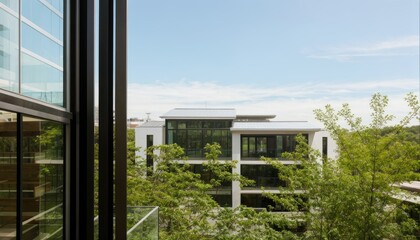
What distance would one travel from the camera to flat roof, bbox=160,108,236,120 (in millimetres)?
5488

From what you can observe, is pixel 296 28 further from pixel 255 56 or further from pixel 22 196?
pixel 22 196

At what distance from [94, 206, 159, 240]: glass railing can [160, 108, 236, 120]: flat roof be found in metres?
2.26

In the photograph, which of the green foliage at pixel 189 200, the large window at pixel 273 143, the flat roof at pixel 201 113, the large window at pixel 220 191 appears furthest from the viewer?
the large window at pixel 220 191

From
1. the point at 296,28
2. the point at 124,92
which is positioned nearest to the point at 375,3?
the point at 296,28

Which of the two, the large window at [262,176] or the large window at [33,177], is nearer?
the large window at [33,177]

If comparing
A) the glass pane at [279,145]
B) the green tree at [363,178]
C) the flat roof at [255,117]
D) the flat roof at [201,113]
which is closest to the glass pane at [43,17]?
the flat roof at [201,113]

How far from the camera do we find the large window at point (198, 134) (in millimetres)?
5508

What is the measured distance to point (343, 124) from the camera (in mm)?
4871

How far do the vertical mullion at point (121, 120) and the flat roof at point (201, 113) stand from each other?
3178 mm

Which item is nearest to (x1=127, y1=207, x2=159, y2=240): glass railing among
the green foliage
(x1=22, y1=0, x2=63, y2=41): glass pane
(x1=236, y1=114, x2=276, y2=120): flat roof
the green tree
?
(x1=22, y1=0, x2=63, y2=41): glass pane

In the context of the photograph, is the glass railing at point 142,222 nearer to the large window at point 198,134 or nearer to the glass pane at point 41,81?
the glass pane at point 41,81

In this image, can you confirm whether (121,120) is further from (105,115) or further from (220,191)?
(220,191)

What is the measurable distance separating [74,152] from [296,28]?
496 cm

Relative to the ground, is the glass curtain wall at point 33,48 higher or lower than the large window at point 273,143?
higher
